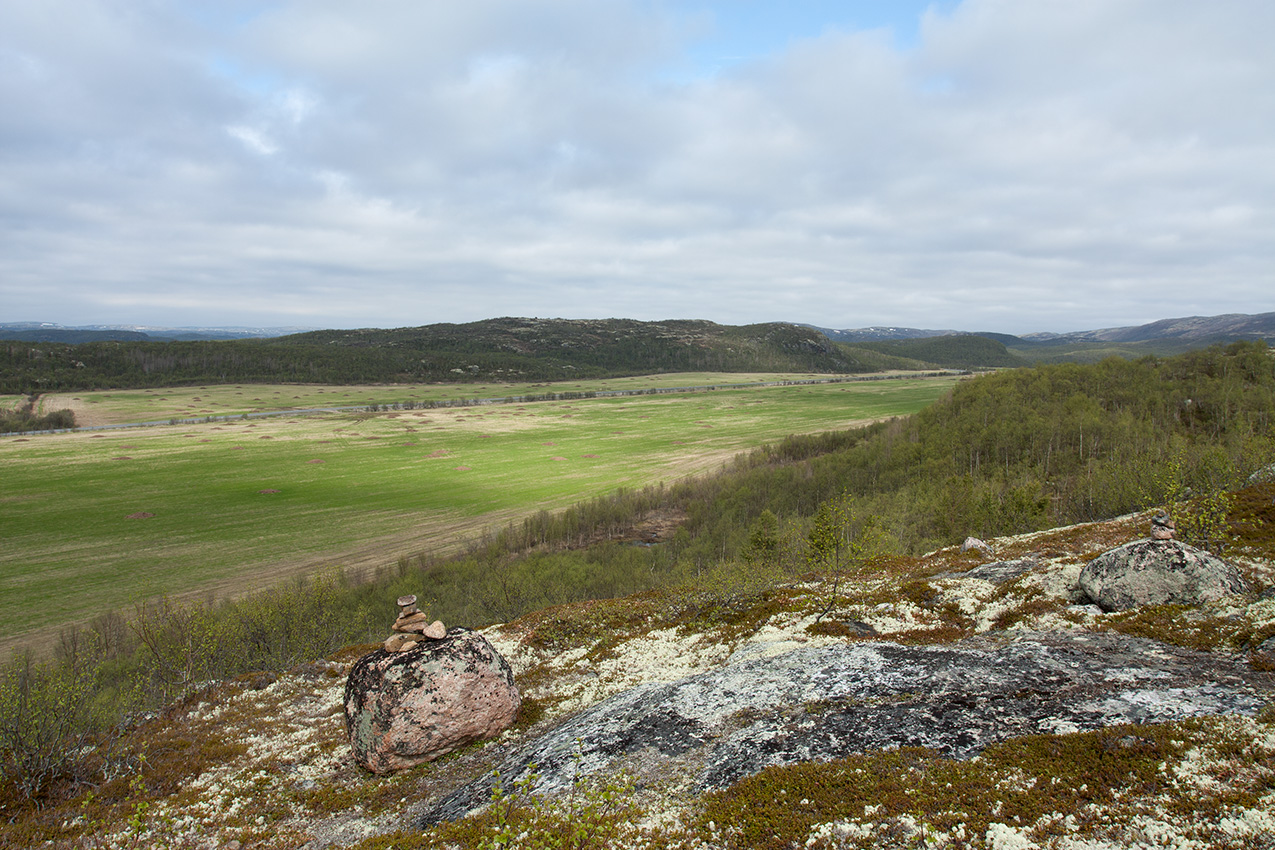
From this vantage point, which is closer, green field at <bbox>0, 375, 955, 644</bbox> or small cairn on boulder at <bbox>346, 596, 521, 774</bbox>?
small cairn on boulder at <bbox>346, 596, 521, 774</bbox>

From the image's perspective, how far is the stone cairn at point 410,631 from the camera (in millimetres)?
17295

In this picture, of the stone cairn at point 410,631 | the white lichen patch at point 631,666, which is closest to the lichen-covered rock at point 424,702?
the stone cairn at point 410,631

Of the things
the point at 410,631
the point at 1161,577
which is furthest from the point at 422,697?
the point at 1161,577

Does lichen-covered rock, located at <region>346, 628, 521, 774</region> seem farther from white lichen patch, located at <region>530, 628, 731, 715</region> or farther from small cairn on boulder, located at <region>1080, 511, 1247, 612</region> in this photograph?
small cairn on boulder, located at <region>1080, 511, 1247, 612</region>

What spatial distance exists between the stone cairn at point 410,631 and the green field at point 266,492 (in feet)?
230

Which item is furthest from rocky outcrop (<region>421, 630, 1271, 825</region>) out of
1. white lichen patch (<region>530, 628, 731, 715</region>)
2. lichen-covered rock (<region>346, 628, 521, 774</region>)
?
white lichen patch (<region>530, 628, 731, 715</region>)

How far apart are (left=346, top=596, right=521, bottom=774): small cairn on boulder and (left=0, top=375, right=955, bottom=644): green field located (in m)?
70.2

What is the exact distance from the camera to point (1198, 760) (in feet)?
30.2

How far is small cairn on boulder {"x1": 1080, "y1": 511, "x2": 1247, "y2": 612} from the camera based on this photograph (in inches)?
720

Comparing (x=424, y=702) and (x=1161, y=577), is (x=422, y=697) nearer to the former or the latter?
(x=424, y=702)

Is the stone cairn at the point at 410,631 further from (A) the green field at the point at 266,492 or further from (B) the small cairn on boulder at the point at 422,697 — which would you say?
(A) the green field at the point at 266,492

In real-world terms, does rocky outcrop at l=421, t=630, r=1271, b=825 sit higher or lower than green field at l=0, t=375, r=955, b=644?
higher

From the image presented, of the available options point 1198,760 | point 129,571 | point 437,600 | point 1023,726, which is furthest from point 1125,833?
point 129,571

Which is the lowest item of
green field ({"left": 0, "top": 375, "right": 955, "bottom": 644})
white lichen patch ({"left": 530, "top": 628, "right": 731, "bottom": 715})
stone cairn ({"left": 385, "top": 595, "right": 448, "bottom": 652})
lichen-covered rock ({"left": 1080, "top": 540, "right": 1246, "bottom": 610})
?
green field ({"left": 0, "top": 375, "right": 955, "bottom": 644})
